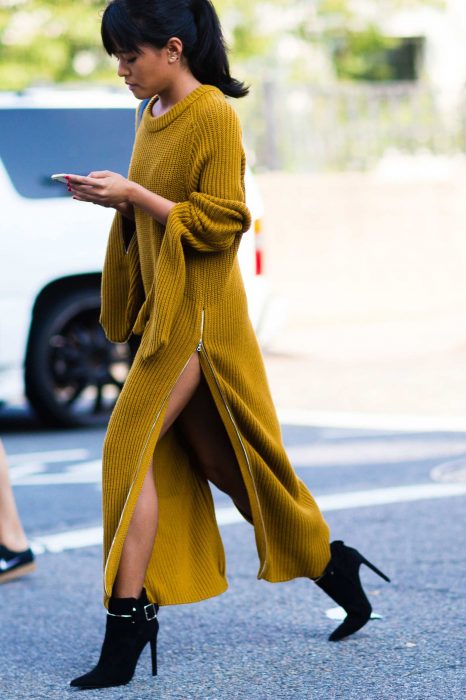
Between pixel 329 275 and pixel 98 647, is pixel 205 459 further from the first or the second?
pixel 329 275

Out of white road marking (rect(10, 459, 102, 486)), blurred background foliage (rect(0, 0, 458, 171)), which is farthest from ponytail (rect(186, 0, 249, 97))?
blurred background foliage (rect(0, 0, 458, 171))

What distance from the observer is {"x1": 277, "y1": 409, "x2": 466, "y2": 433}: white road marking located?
8.58 meters

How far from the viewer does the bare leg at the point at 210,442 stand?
387 cm

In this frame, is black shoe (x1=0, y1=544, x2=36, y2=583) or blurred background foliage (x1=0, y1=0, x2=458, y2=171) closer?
black shoe (x1=0, y1=544, x2=36, y2=583)

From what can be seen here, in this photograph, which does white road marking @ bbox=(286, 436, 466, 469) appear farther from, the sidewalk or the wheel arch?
the sidewalk

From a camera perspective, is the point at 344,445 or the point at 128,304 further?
the point at 344,445

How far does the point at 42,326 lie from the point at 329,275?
6.78 meters

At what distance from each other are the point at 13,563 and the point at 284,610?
1.07 meters

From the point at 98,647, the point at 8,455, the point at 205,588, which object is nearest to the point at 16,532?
the point at 98,647

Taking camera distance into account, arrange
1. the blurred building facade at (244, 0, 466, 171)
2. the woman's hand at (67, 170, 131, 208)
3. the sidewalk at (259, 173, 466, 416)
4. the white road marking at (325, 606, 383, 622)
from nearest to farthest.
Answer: the woman's hand at (67, 170, 131, 208) → the white road marking at (325, 606, 383, 622) → the sidewalk at (259, 173, 466, 416) → the blurred building facade at (244, 0, 466, 171)

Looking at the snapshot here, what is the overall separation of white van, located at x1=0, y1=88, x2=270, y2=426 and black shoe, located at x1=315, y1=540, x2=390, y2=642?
15.5ft

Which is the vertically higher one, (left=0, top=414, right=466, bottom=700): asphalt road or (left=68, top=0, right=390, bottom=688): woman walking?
(left=68, top=0, right=390, bottom=688): woman walking

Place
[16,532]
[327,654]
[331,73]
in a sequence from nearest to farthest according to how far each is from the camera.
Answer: [327,654] → [16,532] → [331,73]

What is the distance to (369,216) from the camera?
15.5 m
